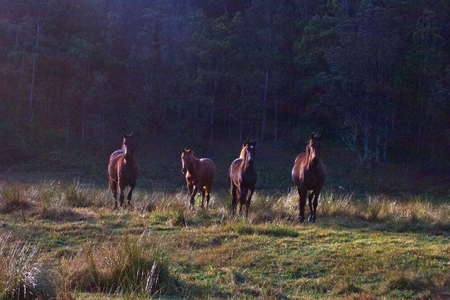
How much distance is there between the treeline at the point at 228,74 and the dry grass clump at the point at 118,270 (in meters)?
34.0

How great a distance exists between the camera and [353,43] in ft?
135

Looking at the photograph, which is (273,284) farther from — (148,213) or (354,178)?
(354,178)

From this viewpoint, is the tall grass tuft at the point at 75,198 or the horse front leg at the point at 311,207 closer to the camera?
the horse front leg at the point at 311,207

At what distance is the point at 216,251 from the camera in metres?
10.4

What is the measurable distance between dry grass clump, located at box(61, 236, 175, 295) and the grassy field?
1 centimetres

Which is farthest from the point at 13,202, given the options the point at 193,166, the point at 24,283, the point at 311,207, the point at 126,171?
the point at 24,283

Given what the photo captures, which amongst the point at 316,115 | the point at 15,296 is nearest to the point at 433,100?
the point at 316,115

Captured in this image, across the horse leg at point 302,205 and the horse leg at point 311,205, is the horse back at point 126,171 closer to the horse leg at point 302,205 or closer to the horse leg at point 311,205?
the horse leg at point 302,205

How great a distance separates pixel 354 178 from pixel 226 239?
99.7 feet

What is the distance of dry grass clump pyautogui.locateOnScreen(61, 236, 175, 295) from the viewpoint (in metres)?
7.86

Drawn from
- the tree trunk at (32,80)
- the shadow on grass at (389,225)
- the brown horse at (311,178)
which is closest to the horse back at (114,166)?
the brown horse at (311,178)

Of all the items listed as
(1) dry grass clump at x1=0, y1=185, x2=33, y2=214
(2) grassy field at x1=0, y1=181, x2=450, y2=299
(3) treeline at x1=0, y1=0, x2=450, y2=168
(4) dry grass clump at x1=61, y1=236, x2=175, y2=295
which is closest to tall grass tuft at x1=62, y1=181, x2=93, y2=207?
(2) grassy field at x1=0, y1=181, x2=450, y2=299

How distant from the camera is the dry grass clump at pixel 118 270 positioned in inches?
310

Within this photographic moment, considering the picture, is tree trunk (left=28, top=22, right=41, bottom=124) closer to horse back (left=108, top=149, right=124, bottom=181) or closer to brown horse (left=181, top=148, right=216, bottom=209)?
horse back (left=108, top=149, right=124, bottom=181)
